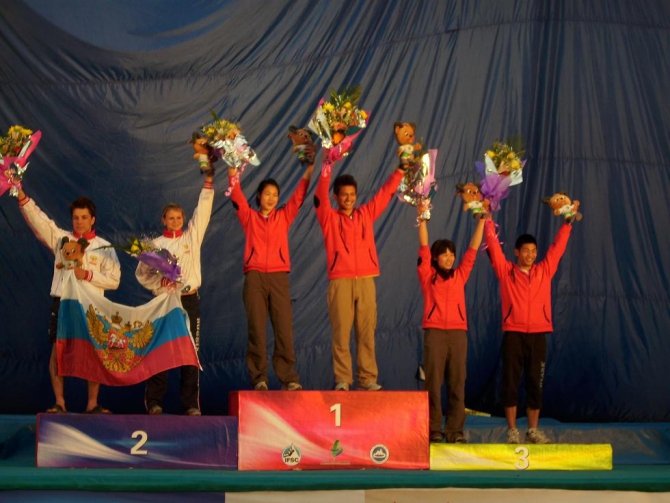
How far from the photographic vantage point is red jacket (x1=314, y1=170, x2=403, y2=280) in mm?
6520

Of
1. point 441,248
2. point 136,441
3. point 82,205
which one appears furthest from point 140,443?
point 441,248

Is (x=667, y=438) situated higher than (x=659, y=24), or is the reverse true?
(x=659, y=24)

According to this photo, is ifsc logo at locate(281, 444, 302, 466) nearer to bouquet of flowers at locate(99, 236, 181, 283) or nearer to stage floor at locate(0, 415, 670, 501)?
stage floor at locate(0, 415, 670, 501)

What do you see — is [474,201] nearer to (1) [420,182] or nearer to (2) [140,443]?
(1) [420,182]

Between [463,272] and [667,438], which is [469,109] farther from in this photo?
[667,438]

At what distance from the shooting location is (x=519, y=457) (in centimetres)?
606

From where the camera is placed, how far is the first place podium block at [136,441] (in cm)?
577

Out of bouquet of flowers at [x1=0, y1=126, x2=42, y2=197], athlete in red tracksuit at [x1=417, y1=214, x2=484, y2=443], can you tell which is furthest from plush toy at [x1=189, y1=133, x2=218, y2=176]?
athlete in red tracksuit at [x1=417, y1=214, x2=484, y2=443]

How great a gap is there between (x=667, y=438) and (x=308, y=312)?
283 cm

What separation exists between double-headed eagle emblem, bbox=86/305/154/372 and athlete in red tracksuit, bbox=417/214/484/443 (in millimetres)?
1766

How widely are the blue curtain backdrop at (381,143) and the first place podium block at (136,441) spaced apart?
7.15 feet

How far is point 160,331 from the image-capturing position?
641 centimetres

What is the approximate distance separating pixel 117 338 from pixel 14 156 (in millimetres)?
1372

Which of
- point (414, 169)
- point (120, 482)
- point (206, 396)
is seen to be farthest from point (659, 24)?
point (120, 482)
